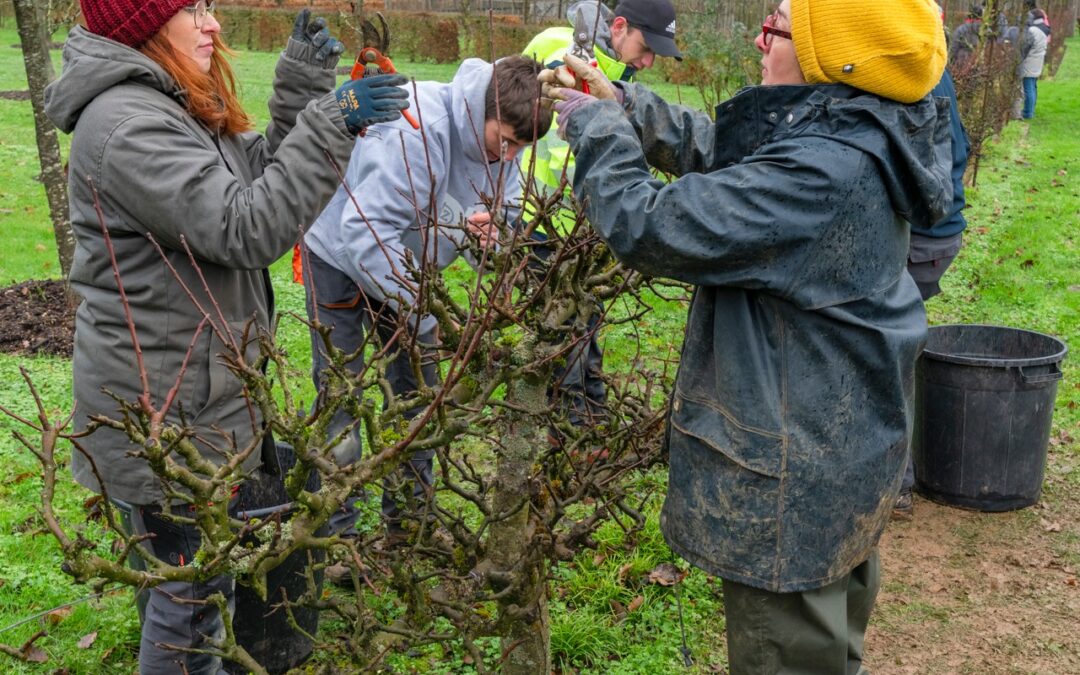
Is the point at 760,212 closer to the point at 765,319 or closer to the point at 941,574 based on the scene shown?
the point at 765,319

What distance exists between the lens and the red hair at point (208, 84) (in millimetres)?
2479

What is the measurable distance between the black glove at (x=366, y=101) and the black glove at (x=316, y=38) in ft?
0.99

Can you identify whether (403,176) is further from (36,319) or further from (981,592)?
(36,319)

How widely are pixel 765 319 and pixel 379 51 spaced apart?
1407 mm

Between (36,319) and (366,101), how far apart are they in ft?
15.3

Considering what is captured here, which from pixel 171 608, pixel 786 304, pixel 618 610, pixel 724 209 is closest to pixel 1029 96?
pixel 618 610

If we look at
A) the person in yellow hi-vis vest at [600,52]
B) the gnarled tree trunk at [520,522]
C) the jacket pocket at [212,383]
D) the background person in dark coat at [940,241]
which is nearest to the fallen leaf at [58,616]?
the jacket pocket at [212,383]

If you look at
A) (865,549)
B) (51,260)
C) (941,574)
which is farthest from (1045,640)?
(51,260)

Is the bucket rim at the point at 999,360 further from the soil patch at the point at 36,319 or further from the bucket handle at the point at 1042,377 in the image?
the soil patch at the point at 36,319

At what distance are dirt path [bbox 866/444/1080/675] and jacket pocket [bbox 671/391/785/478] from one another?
5.71 ft

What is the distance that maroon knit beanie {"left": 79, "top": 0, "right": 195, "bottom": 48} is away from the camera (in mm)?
2383

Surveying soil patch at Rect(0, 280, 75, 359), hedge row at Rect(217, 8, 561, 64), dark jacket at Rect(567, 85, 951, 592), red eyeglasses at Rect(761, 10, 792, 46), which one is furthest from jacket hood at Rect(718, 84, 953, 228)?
hedge row at Rect(217, 8, 561, 64)

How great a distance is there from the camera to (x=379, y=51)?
2934 millimetres

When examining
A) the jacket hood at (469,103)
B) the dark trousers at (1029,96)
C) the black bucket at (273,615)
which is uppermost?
the jacket hood at (469,103)
